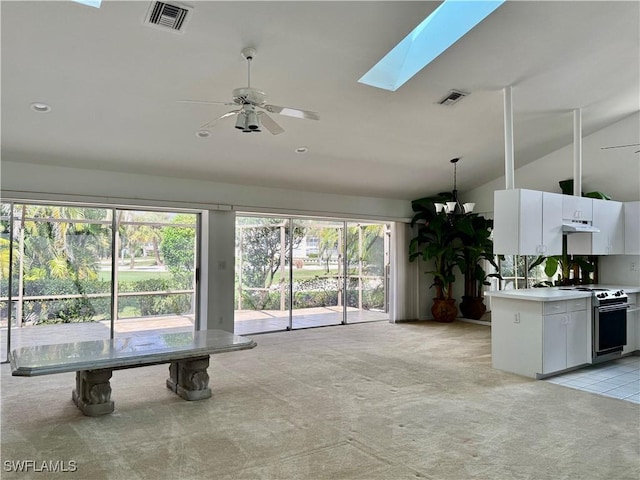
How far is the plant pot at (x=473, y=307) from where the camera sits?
8680 mm

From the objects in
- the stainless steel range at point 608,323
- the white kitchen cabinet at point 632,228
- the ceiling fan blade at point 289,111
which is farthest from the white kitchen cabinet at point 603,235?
the ceiling fan blade at point 289,111

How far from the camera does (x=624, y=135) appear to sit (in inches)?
268

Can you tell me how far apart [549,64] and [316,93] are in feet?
8.18

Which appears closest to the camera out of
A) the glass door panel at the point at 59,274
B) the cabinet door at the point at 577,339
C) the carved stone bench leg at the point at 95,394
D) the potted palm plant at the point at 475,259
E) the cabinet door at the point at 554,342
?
the carved stone bench leg at the point at 95,394

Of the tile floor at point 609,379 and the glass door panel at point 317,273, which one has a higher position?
the glass door panel at point 317,273

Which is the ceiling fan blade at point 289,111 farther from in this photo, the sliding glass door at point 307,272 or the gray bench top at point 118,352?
the sliding glass door at point 307,272

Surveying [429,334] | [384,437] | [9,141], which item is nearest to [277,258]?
[429,334]

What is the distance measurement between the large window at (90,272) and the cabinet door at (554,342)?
16.2 feet

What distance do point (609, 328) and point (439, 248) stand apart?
3500 millimetres

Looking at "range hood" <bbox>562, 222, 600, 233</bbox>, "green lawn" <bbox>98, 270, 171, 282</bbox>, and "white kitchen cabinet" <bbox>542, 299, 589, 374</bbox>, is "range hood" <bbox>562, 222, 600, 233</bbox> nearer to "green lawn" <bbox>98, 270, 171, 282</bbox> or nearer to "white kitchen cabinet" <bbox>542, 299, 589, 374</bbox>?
"white kitchen cabinet" <bbox>542, 299, 589, 374</bbox>

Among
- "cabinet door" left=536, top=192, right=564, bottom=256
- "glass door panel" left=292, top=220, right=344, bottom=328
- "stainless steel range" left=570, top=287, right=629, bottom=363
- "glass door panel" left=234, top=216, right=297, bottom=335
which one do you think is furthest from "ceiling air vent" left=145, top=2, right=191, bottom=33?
"stainless steel range" left=570, top=287, right=629, bottom=363

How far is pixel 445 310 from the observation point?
28.7ft

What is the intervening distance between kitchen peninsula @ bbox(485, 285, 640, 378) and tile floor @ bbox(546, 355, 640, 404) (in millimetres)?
117

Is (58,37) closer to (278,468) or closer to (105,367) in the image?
(105,367)
